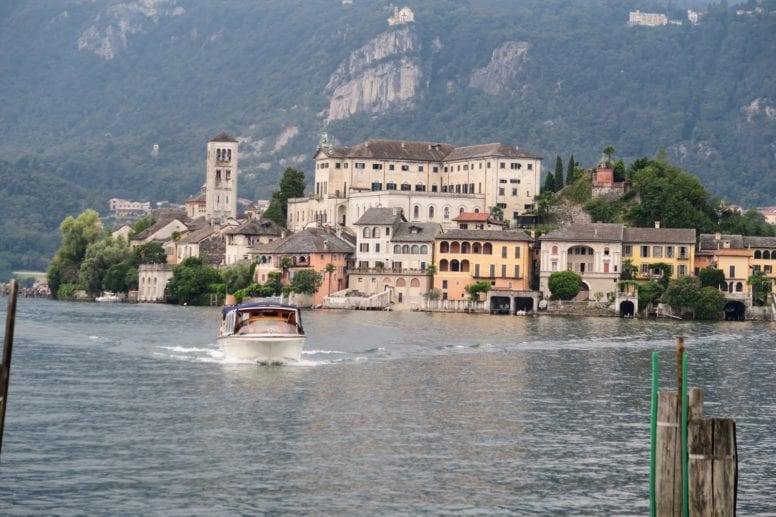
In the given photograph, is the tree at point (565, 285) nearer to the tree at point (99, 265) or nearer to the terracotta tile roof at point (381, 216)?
the terracotta tile roof at point (381, 216)

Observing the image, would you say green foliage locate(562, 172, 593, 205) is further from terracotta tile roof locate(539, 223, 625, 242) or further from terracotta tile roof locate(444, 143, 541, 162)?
terracotta tile roof locate(539, 223, 625, 242)

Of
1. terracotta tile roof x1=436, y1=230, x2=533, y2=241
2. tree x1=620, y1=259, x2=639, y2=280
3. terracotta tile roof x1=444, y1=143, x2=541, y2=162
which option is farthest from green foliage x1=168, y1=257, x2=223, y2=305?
tree x1=620, y1=259, x2=639, y2=280

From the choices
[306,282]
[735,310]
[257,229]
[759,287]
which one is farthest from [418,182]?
[759,287]

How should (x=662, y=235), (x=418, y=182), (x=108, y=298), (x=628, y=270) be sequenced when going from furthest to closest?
1. (x=418, y=182)
2. (x=108, y=298)
3. (x=662, y=235)
4. (x=628, y=270)

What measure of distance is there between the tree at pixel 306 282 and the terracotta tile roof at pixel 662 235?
2707 cm

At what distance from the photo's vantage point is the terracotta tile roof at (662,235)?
13325 cm

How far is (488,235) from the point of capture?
138 m

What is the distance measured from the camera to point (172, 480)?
1537 inches

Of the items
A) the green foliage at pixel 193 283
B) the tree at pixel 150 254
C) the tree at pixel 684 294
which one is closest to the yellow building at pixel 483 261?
the tree at pixel 684 294

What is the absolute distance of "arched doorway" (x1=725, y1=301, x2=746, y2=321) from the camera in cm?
12988

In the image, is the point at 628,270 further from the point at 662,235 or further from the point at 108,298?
the point at 108,298

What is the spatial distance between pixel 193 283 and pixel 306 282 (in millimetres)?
17024

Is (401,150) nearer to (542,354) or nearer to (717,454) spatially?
(542,354)

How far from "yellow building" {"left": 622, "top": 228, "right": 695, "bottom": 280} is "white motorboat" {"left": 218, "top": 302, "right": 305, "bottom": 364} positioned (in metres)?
64.5
